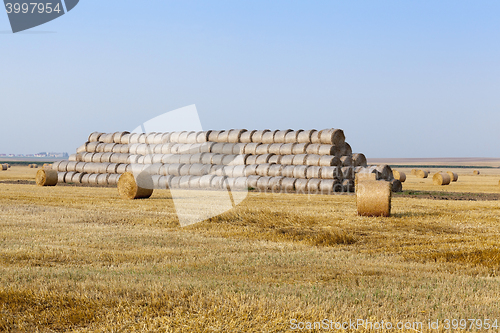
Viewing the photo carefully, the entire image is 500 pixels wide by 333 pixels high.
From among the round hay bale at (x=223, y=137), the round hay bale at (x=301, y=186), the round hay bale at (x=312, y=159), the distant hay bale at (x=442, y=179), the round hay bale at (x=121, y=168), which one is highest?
the round hay bale at (x=223, y=137)

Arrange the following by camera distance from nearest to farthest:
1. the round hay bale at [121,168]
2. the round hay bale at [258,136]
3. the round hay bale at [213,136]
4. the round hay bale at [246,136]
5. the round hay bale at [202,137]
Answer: the round hay bale at [258,136], the round hay bale at [246,136], the round hay bale at [213,136], the round hay bale at [202,137], the round hay bale at [121,168]

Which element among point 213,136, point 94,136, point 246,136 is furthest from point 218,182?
point 94,136

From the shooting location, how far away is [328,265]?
24.8 ft

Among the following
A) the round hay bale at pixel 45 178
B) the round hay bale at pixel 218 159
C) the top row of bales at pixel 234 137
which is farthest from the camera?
the round hay bale at pixel 218 159

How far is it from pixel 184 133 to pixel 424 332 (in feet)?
93.0

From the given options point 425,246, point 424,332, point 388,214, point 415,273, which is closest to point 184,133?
point 388,214

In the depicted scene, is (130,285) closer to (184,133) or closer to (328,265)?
(328,265)

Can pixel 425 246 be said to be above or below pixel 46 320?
below

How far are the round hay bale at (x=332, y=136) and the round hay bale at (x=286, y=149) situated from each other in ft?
5.63

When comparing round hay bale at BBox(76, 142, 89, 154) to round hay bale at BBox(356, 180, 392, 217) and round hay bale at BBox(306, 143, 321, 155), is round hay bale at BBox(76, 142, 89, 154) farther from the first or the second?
round hay bale at BBox(356, 180, 392, 217)

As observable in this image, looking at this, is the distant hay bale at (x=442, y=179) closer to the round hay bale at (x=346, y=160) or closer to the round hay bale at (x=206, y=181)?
the round hay bale at (x=346, y=160)

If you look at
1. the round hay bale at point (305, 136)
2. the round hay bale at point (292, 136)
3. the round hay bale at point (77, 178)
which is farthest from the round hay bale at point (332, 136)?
the round hay bale at point (77, 178)

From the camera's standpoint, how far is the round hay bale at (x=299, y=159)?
26.0 metres

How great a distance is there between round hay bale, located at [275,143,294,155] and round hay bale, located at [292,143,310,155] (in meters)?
0.16
